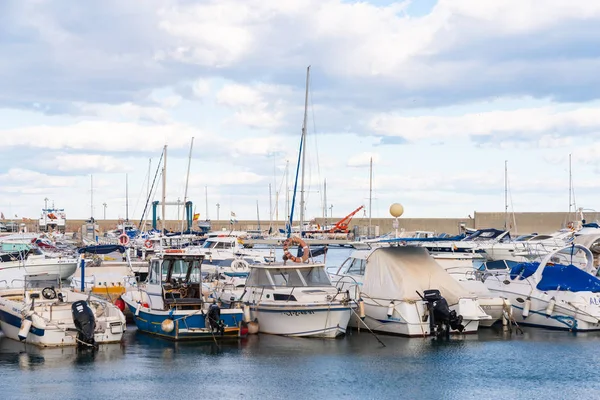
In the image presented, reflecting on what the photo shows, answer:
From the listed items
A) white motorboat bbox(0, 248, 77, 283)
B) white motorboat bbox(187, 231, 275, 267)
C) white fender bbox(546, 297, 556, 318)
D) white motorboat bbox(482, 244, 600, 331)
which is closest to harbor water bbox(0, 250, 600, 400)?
white motorboat bbox(482, 244, 600, 331)

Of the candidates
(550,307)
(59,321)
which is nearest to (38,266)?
(59,321)

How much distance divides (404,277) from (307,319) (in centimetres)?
379

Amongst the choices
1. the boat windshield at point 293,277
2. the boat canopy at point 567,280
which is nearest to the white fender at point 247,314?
the boat windshield at point 293,277

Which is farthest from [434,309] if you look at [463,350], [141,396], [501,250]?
[501,250]

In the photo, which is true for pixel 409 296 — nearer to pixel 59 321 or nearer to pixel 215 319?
pixel 215 319

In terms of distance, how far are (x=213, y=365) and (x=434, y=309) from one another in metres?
7.91

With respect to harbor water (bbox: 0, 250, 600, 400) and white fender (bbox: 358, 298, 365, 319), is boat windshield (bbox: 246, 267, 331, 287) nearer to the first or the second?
white fender (bbox: 358, 298, 365, 319)

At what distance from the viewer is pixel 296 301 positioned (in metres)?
27.1

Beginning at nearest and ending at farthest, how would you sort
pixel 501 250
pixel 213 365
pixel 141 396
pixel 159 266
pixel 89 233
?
pixel 141 396 < pixel 213 365 < pixel 159 266 < pixel 501 250 < pixel 89 233

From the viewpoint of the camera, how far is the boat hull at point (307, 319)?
26828mm

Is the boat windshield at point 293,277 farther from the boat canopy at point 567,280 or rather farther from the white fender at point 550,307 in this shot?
the boat canopy at point 567,280

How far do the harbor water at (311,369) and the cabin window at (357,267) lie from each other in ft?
12.4

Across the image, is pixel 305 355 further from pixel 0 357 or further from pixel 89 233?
pixel 89 233

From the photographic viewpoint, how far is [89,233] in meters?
107
